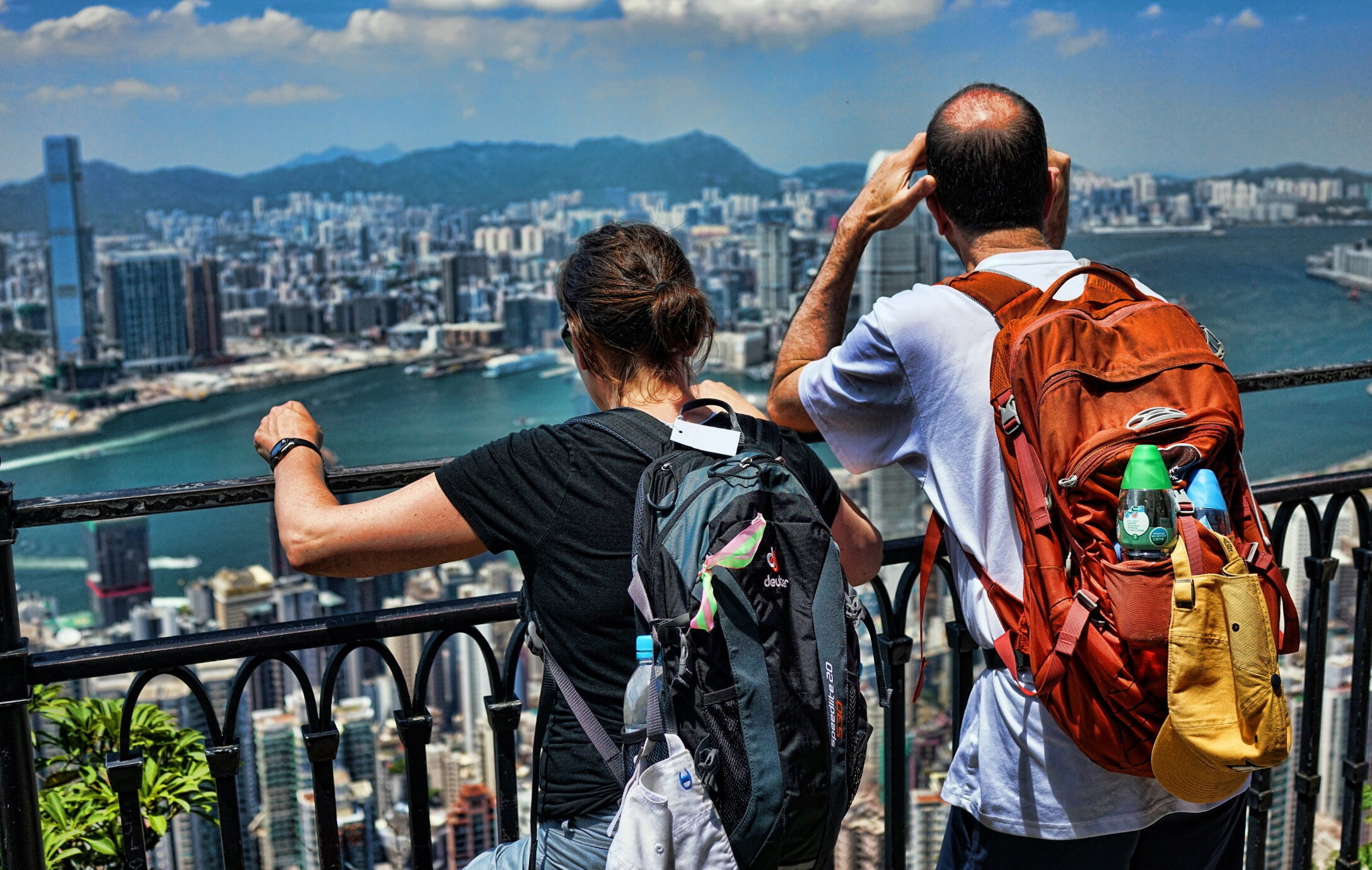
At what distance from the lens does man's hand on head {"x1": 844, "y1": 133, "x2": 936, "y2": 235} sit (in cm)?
146

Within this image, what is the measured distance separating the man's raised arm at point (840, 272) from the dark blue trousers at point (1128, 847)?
0.54 m

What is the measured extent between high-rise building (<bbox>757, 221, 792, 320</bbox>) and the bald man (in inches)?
1148

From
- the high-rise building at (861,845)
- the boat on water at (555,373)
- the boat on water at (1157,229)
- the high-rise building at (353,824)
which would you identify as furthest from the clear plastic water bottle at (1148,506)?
the boat on water at (555,373)

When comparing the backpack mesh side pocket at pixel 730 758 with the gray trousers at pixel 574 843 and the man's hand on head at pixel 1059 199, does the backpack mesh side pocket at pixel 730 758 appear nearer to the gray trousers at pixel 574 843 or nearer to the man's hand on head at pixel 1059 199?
the gray trousers at pixel 574 843

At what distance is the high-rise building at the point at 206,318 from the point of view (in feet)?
118

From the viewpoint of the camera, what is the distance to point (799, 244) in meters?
32.1

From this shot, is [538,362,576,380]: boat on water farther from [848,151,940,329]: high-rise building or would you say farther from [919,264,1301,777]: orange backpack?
[919,264,1301,777]: orange backpack

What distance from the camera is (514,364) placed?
108ft

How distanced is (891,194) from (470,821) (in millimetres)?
4238

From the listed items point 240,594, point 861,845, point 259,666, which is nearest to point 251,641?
point 259,666

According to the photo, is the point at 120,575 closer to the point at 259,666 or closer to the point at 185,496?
the point at 259,666

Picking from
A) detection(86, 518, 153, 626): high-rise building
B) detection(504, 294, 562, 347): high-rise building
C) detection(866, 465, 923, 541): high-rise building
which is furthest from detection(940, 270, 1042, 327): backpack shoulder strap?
detection(504, 294, 562, 347): high-rise building

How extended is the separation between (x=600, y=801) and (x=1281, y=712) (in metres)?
0.68

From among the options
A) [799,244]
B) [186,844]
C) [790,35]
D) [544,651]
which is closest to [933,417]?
[544,651]
